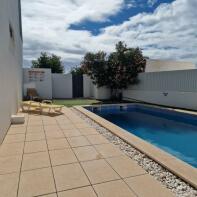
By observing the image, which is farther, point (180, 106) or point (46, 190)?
point (180, 106)

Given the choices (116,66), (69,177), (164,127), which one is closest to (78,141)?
(69,177)

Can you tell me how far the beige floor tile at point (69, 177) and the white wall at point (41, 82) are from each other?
12468mm

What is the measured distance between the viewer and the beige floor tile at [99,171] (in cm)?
277

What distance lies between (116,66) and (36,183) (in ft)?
39.6

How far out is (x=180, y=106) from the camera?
1098cm

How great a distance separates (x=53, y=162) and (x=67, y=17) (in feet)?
30.3

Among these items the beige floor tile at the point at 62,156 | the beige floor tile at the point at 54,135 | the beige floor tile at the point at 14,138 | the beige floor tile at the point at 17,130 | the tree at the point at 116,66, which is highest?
the tree at the point at 116,66

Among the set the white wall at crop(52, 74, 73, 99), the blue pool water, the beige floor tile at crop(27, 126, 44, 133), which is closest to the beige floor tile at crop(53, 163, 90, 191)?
the beige floor tile at crop(27, 126, 44, 133)

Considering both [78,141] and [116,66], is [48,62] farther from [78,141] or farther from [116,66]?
[78,141]

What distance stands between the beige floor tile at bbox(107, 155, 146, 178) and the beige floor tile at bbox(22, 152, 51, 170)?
1130 millimetres

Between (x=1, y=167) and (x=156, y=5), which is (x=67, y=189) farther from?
(x=156, y=5)

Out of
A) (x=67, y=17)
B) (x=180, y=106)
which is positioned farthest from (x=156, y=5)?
(x=180, y=106)

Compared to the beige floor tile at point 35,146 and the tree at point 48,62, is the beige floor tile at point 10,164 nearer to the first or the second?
the beige floor tile at point 35,146

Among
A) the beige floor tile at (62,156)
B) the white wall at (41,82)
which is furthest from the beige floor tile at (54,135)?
the white wall at (41,82)
